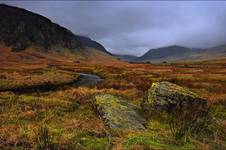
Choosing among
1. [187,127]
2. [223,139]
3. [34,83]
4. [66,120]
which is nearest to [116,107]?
[66,120]

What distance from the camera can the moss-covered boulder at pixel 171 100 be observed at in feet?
77.6

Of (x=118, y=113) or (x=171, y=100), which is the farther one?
(x=171, y=100)

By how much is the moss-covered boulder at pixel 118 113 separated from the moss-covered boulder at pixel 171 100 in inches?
44.0

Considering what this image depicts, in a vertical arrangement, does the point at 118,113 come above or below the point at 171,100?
below

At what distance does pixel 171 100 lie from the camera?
24.0 meters

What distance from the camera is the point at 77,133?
17.3 m

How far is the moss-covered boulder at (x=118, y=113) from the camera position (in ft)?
63.9

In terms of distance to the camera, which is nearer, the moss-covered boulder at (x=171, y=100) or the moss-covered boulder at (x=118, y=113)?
the moss-covered boulder at (x=118, y=113)

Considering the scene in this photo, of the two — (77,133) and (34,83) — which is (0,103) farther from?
(34,83)

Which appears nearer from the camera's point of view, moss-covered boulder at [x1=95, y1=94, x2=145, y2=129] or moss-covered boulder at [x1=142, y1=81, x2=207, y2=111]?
moss-covered boulder at [x1=95, y1=94, x2=145, y2=129]

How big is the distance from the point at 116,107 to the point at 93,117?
153cm

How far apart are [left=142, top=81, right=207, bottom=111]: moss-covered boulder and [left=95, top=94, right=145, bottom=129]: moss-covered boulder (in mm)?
1117

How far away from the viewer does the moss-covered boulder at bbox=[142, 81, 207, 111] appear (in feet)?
77.6

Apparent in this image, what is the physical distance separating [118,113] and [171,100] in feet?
15.3
